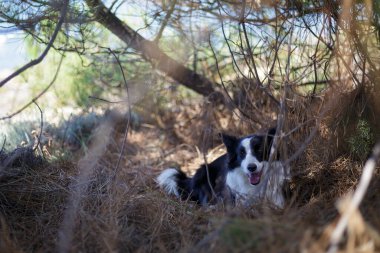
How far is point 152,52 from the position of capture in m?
7.31

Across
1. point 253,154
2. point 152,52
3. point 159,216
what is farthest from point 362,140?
point 152,52

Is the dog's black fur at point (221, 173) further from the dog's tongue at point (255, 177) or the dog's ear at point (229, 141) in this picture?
the dog's tongue at point (255, 177)

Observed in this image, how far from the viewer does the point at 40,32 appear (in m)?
5.24

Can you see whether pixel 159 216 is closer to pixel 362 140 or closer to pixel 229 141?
pixel 229 141

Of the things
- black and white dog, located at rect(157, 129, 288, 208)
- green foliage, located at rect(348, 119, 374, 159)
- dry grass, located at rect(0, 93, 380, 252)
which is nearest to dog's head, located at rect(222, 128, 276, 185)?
black and white dog, located at rect(157, 129, 288, 208)

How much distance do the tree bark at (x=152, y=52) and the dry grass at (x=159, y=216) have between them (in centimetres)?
213

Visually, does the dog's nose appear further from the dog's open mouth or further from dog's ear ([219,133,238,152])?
dog's ear ([219,133,238,152])

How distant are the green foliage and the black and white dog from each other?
79 cm

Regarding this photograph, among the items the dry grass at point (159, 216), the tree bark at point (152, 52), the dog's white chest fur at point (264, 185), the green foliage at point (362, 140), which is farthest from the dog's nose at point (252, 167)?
the tree bark at point (152, 52)

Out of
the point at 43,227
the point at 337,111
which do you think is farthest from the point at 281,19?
the point at 43,227

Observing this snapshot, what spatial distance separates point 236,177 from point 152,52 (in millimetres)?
2881

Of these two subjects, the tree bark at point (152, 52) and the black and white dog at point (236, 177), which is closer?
the black and white dog at point (236, 177)

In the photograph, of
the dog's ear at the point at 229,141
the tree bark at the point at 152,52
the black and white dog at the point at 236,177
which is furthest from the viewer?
the tree bark at the point at 152,52

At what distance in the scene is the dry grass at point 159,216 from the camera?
2633 mm
